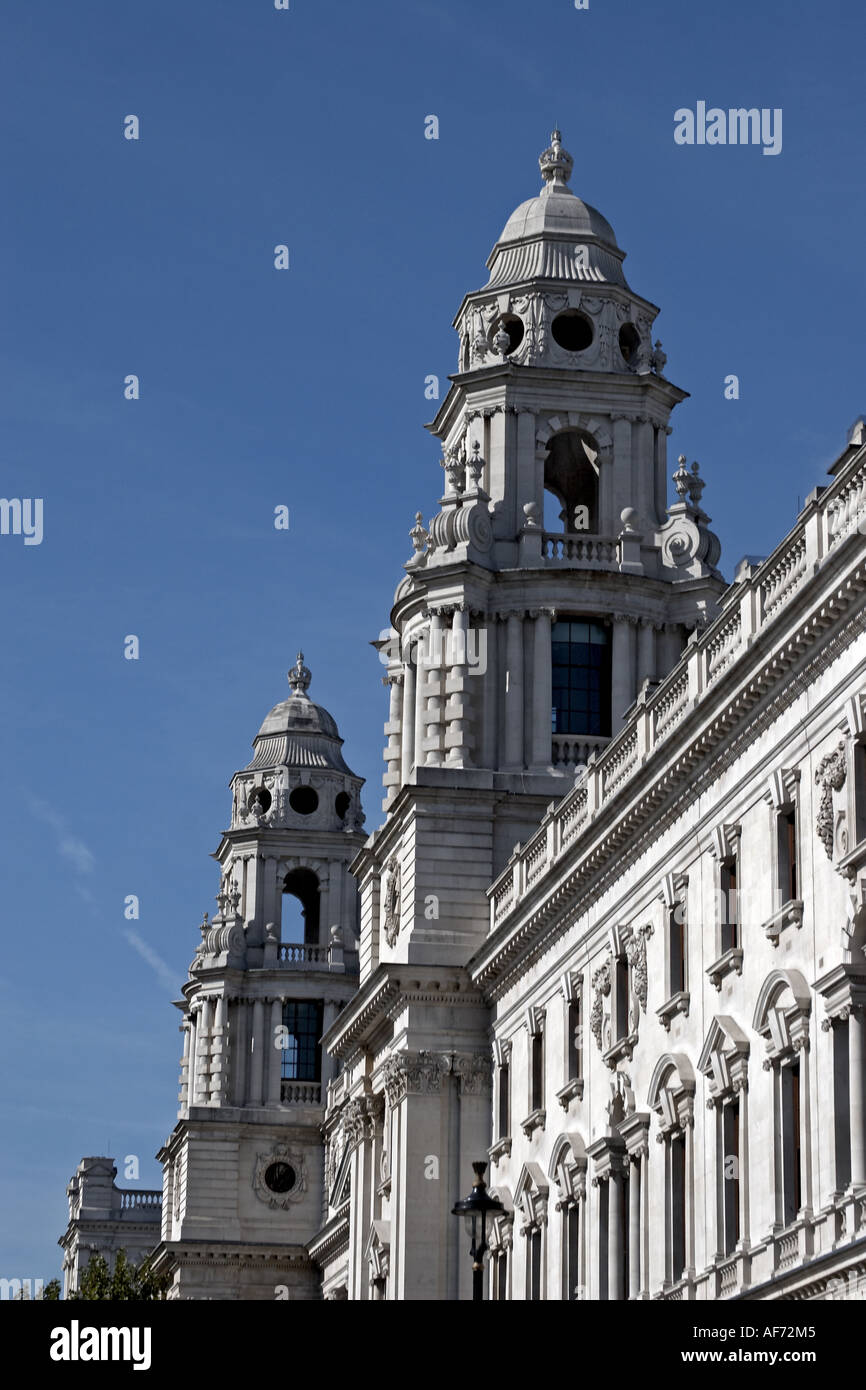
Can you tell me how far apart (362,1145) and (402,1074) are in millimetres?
8539

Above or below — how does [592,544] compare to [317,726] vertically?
below

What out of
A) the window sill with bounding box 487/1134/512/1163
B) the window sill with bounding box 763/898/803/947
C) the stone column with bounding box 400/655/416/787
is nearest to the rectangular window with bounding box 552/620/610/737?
the stone column with bounding box 400/655/416/787

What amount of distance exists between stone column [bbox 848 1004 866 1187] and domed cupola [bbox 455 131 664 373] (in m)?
36.2

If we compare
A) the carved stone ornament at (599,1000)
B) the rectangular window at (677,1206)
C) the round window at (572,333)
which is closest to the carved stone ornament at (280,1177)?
the round window at (572,333)

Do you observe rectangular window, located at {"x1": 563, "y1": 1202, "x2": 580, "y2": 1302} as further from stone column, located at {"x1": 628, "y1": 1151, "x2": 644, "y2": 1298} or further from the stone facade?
the stone facade

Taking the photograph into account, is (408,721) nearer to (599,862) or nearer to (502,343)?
(502,343)

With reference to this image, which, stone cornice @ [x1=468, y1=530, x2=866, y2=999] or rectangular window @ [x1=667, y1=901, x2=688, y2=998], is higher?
stone cornice @ [x1=468, y1=530, x2=866, y2=999]

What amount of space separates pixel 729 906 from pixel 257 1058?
66.2 meters

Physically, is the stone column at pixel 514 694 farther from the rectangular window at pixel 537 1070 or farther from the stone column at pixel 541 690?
the rectangular window at pixel 537 1070

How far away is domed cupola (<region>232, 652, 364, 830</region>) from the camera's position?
376 ft

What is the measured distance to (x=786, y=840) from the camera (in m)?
44.1

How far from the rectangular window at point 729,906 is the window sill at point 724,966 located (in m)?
0.20

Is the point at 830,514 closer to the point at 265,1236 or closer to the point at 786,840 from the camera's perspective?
the point at 786,840
